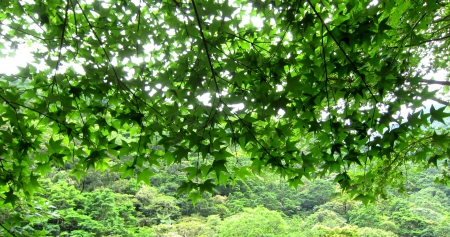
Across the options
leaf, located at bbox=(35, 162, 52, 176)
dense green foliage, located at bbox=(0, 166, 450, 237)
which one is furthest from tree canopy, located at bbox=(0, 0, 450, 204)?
dense green foliage, located at bbox=(0, 166, 450, 237)

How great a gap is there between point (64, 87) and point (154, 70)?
0.42 meters

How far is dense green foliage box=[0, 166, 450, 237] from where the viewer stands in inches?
343

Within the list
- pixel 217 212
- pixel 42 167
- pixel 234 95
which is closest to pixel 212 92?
pixel 234 95

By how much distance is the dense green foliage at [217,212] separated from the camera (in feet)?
28.6

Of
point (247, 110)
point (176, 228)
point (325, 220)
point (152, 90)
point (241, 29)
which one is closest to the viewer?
point (247, 110)

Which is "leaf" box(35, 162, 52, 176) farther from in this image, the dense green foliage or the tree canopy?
the dense green foliage

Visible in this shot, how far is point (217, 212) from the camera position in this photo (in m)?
11.7

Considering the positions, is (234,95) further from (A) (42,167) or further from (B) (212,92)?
(A) (42,167)

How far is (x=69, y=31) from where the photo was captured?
1521 millimetres

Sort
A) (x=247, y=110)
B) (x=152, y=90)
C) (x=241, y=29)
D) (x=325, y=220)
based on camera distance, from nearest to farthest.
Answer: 1. (x=247, y=110)
2. (x=152, y=90)
3. (x=241, y=29)
4. (x=325, y=220)

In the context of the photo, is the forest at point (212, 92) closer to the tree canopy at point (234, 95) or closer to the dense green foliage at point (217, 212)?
the tree canopy at point (234, 95)

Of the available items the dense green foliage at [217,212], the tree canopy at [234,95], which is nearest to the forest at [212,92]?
the tree canopy at [234,95]

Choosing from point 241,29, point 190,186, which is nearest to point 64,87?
point 190,186

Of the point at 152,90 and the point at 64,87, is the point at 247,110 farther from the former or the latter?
the point at 64,87
